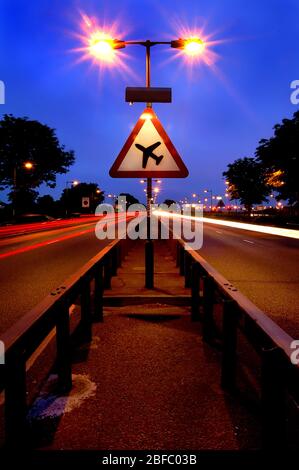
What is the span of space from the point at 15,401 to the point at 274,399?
1496 mm

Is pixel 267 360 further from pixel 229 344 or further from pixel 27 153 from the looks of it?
pixel 27 153

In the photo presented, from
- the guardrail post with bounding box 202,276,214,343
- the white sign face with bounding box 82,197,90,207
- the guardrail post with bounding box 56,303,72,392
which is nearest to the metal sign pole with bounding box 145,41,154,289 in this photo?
the guardrail post with bounding box 202,276,214,343

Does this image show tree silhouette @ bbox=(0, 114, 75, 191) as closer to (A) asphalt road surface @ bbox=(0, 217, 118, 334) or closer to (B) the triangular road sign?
(A) asphalt road surface @ bbox=(0, 217, 118, 334)

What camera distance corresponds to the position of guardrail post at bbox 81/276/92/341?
16.2 ft

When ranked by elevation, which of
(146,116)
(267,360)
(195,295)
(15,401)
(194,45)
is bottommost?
(195,295)

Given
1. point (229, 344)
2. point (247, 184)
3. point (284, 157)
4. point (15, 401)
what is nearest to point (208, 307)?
point (229, 344)

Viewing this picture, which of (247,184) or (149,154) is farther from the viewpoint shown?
(247,184)

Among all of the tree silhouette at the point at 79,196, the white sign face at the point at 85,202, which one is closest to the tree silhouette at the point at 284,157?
the white sign face at the point at 85,202

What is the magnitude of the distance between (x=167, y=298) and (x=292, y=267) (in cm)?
655

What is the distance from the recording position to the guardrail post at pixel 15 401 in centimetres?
238

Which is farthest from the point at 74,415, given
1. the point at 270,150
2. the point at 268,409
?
the point at 270,150

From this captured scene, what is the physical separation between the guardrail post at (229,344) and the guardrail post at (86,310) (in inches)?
72.0

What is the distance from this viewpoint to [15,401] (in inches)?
96.1

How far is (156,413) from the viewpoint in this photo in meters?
3.30
